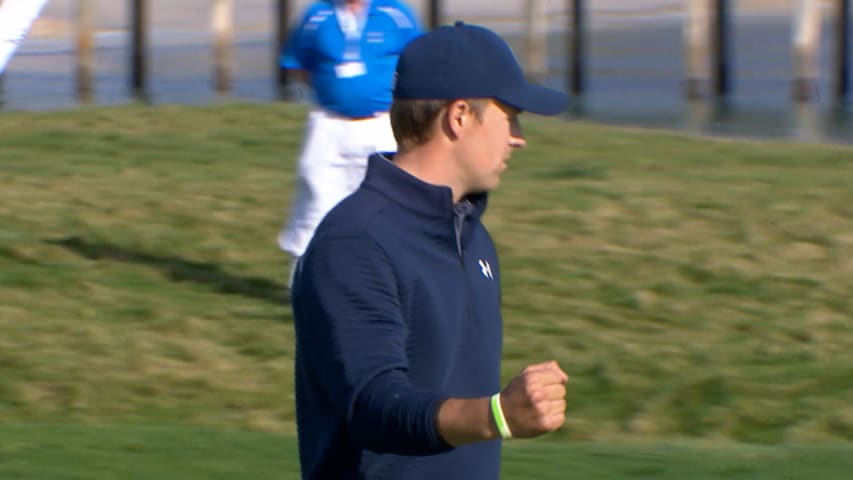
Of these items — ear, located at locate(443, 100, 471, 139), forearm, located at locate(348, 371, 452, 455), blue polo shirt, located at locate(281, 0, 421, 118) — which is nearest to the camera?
forearm, located at locate(348, 371, 452, 455)

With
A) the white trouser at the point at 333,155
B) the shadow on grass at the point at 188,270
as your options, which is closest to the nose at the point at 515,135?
the white trouser at the point at 333,155

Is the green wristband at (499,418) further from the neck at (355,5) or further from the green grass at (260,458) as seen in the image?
the neck at (355,5)

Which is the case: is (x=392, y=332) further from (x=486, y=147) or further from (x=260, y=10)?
(x=260, y=10)

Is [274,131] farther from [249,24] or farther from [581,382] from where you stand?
[249,24]

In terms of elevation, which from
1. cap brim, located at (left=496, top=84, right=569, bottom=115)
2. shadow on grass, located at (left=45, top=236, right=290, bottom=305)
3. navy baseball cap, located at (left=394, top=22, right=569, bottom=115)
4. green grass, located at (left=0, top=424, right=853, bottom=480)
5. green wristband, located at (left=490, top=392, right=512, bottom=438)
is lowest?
green grass, located at (left=0, top=424, right=853, bottom=480)

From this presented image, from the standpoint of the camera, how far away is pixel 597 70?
31.6 meters

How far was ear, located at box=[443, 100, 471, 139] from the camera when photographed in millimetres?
2834

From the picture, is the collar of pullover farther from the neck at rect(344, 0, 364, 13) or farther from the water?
the water

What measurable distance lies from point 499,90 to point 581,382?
5151 millimetres

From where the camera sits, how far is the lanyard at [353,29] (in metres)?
7.79

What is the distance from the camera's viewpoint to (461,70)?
2.84m

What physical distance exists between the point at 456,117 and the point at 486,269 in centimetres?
35

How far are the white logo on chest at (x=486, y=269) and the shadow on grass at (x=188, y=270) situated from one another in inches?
246

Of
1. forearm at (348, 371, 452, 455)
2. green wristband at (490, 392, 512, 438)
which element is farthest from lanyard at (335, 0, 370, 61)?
green wristband at (490, 392, 512, 438)
